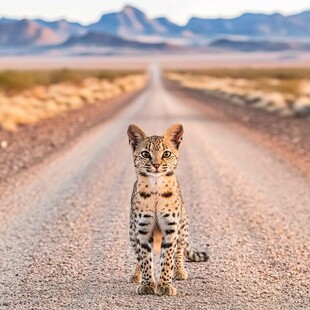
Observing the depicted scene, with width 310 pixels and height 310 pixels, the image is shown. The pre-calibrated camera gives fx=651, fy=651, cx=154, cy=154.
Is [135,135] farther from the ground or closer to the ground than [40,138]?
farther from the ground

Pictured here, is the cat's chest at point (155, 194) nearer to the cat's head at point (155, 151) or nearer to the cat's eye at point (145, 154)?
the cat's head at point (155, 151)

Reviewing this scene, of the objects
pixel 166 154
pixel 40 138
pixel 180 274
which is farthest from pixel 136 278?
pixel 40 138

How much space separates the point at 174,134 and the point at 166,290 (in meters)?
1.50

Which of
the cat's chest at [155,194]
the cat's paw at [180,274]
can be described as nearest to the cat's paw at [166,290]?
the cat's paw at [180,274]

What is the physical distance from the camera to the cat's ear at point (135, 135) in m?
5.32

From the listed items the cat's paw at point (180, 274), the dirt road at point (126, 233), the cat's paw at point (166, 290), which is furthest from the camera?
the cat's paw at point (180, 274)

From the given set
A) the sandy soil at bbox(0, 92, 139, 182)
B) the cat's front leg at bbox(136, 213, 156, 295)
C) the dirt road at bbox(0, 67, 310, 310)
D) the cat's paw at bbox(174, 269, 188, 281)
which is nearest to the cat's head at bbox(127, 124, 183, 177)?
the cat's front leg at bbox(136, 213, 156, 295)

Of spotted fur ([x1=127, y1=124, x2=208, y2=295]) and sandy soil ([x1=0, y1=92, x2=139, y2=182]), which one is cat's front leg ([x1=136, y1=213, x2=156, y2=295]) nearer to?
spotted fur ([x1=127, y1=124, x2=208, y2=295])

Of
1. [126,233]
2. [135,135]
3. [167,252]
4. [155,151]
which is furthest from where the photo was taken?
[126,233]

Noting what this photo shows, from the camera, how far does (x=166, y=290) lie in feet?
19.4

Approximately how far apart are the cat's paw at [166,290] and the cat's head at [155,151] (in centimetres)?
119

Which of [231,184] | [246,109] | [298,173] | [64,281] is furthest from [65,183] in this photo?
[246,109]

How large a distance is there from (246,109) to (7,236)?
1015 inches

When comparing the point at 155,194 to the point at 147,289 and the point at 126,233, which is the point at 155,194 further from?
the point at 126,233
